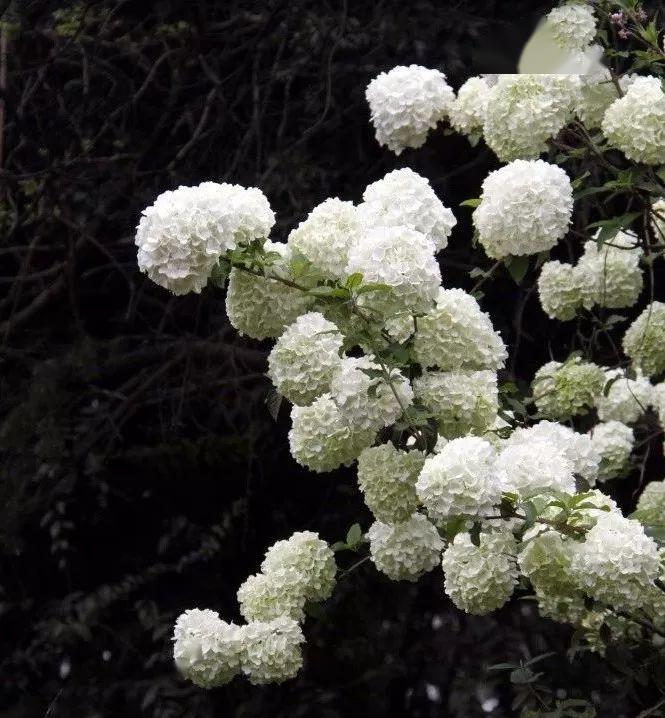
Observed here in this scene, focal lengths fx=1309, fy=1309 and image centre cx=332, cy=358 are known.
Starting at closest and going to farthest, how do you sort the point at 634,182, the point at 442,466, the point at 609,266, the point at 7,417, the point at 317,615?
1. the point at 442,466
2. the point at 317,615
3. the point at 634,182
4. the point at 609,266
5. the point at 7,417

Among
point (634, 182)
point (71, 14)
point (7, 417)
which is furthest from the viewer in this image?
point (71, 14)

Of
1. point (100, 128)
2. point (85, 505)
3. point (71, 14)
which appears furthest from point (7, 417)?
point (71, 14)

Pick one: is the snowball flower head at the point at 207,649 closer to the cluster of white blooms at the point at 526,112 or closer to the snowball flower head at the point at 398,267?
the snowball flower head at the point at 398,267

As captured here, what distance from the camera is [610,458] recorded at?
2.17 meters

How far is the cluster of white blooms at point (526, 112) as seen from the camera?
1.65 m

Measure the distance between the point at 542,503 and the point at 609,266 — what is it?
0.84 metres

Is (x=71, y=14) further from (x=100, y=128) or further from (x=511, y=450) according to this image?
(x=511, y=450)

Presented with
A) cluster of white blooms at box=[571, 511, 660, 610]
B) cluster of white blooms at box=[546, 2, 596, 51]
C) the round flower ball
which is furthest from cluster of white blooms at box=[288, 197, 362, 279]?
the round flower ball

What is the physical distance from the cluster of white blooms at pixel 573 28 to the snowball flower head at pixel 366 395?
77 centimetres

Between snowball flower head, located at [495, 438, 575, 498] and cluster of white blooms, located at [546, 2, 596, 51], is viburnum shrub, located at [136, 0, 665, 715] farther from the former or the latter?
cluster of white blooms, located at [546, 2, 596, 51]

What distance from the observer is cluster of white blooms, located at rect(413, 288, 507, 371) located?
1328 millimetres

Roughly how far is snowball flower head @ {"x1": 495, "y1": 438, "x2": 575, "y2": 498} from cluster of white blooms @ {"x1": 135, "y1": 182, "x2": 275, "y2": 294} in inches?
13.5

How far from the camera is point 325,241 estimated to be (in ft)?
4.31

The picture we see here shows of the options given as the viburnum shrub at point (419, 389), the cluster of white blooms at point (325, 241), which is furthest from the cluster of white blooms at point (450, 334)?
the cluster of white blooms at point (325, 241)
